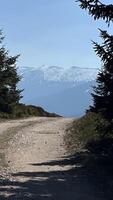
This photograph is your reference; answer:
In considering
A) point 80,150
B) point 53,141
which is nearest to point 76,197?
point 80,150

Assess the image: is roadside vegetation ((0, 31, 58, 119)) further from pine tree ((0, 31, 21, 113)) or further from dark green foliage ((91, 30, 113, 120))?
dark green foliage ((91, 30, 113, 120))

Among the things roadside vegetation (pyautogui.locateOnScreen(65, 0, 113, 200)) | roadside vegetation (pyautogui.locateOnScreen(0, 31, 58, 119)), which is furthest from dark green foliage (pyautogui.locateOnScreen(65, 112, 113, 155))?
roadside vegetation (pyautogui.locateOnScreen(0, 31, 58, 119))

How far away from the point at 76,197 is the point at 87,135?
55.9 feet

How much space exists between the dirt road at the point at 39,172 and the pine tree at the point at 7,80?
2790 cm

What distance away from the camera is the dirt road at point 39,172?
48.0 feet

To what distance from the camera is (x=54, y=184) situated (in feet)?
53.1

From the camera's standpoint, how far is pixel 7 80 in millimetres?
59844

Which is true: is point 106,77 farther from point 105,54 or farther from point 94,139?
point 94,139

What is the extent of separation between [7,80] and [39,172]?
41.6 metres

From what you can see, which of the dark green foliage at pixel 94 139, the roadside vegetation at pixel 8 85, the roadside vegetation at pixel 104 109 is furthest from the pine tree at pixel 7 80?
the roadside vegetation at pixel 104 109

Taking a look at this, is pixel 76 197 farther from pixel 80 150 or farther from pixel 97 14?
pixel 80 150

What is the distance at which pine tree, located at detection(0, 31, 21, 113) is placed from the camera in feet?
196

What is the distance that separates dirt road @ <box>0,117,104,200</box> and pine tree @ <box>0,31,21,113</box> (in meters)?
27.9

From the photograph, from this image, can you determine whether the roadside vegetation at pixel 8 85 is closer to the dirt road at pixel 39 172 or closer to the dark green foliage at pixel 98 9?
the dirt road at pixel 39 172
